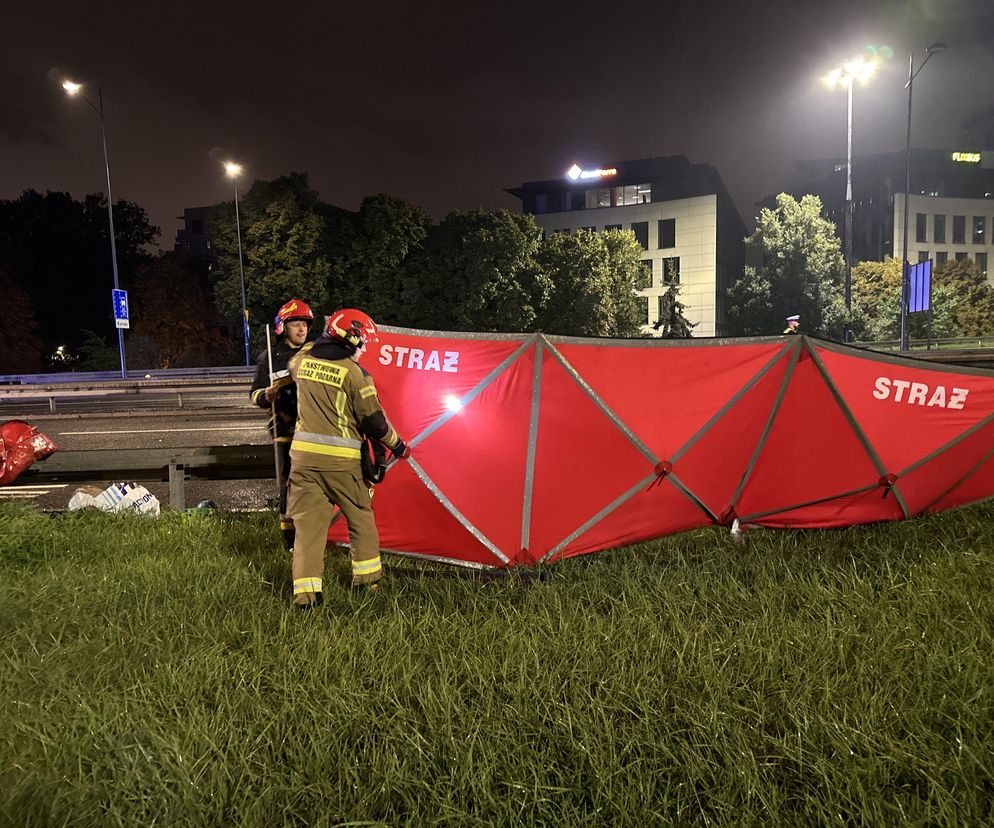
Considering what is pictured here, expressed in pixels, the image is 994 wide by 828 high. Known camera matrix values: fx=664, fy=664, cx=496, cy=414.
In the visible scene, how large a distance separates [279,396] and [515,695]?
317 centimetres

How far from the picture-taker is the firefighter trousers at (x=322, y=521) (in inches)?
164

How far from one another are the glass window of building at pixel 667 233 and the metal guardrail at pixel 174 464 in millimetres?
62579

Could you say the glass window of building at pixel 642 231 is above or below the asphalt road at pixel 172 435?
above

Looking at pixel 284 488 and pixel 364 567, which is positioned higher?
pixel 284 488

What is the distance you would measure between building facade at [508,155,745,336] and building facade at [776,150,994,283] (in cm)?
2219

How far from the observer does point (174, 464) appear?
22.6 ft

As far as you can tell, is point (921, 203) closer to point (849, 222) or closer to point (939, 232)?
point (939, 232)

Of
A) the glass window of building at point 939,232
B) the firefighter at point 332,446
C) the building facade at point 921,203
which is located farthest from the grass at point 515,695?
the glass window of building at point 939,232

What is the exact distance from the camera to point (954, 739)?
2596mm

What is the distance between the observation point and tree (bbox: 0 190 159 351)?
45.6 metres

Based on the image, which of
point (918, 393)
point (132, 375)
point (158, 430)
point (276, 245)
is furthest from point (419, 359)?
point (276, 245)

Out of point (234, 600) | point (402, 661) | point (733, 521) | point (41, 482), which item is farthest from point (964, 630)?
point (41, 482)

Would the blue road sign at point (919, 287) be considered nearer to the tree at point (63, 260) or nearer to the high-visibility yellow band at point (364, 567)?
the high-visibility yellow band at point (364, 567)

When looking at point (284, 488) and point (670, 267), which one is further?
point (670, 267)
